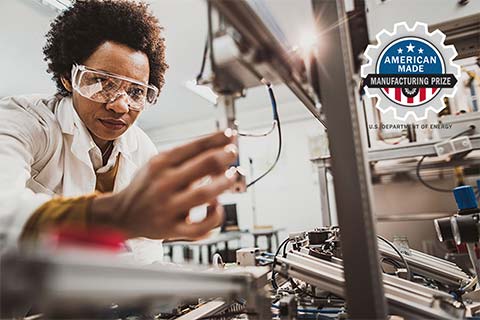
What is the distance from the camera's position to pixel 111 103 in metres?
0.99

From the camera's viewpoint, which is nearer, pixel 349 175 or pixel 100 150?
pixel 349 175

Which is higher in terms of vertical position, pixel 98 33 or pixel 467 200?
pixel 98 33

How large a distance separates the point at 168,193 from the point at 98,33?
1015 mm

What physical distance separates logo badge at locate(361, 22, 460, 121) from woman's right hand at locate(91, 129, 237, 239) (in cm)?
110

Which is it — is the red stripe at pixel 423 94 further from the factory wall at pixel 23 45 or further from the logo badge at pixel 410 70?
the factory wall at pixel 23 45

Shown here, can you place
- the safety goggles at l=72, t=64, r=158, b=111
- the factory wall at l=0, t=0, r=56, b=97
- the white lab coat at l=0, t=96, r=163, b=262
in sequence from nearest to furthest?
the white lab coat at l=0, t=96, r=163, b=262
the safety goggles at l=72, t=64, r=158, b=111
the factory wall at l=0, t=0, r=56, b=97

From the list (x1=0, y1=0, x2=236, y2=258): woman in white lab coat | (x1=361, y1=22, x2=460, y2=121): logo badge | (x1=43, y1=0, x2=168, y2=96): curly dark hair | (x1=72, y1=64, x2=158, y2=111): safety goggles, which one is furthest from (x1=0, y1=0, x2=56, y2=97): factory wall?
(x1=361, y1=22, x2=460, y2=121): logo badge

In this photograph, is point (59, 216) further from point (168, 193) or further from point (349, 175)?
point (349, 175)

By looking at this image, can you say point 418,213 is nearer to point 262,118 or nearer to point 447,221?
point 447,221

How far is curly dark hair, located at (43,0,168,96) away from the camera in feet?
3.80

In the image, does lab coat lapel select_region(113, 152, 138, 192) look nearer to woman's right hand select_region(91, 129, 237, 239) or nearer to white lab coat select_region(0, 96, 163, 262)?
white lab coat select_region(0, 96, 163, 262)

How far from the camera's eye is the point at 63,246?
1.05 ft

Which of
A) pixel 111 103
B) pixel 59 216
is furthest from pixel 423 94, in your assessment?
pixel 59 216

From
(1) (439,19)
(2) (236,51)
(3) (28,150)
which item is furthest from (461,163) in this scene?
(3) (28,150)
